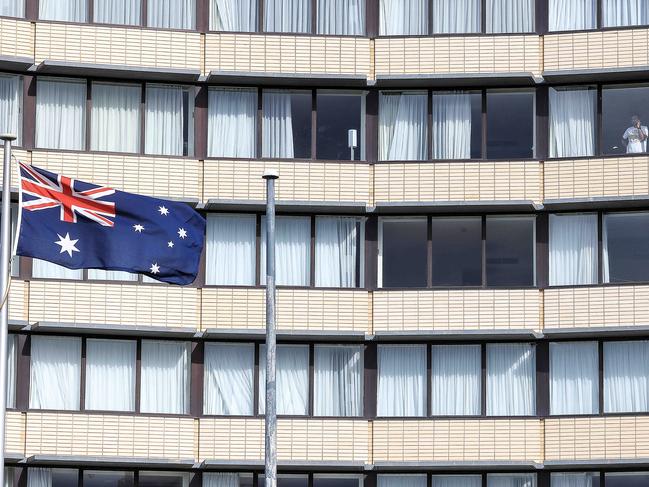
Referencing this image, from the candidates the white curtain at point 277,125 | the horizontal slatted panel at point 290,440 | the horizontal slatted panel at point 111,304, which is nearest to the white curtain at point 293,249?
the white curtain at point 277,125

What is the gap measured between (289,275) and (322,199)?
2.21m

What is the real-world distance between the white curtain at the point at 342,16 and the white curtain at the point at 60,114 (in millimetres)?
6617

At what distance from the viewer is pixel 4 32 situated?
47.8m

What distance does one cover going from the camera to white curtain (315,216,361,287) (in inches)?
1930

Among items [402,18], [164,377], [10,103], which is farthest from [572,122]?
[10,103]

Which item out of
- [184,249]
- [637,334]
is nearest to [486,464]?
[637,334]

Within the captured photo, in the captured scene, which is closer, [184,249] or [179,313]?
[184,249]

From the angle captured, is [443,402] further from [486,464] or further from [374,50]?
[374,50]

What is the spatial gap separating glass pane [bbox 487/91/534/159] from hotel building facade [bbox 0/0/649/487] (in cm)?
7

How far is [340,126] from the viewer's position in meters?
49.5

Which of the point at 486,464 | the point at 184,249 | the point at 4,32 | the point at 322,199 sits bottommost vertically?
the point at 486,464

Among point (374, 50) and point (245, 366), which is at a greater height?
point (374, 50)

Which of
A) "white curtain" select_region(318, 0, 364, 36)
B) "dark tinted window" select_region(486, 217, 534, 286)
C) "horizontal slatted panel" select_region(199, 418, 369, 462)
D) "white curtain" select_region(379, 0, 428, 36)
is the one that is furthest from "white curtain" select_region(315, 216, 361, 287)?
"white curtain" select_region(379, 0, 428, 36)

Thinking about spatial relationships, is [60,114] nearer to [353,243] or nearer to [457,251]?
[353,243]
